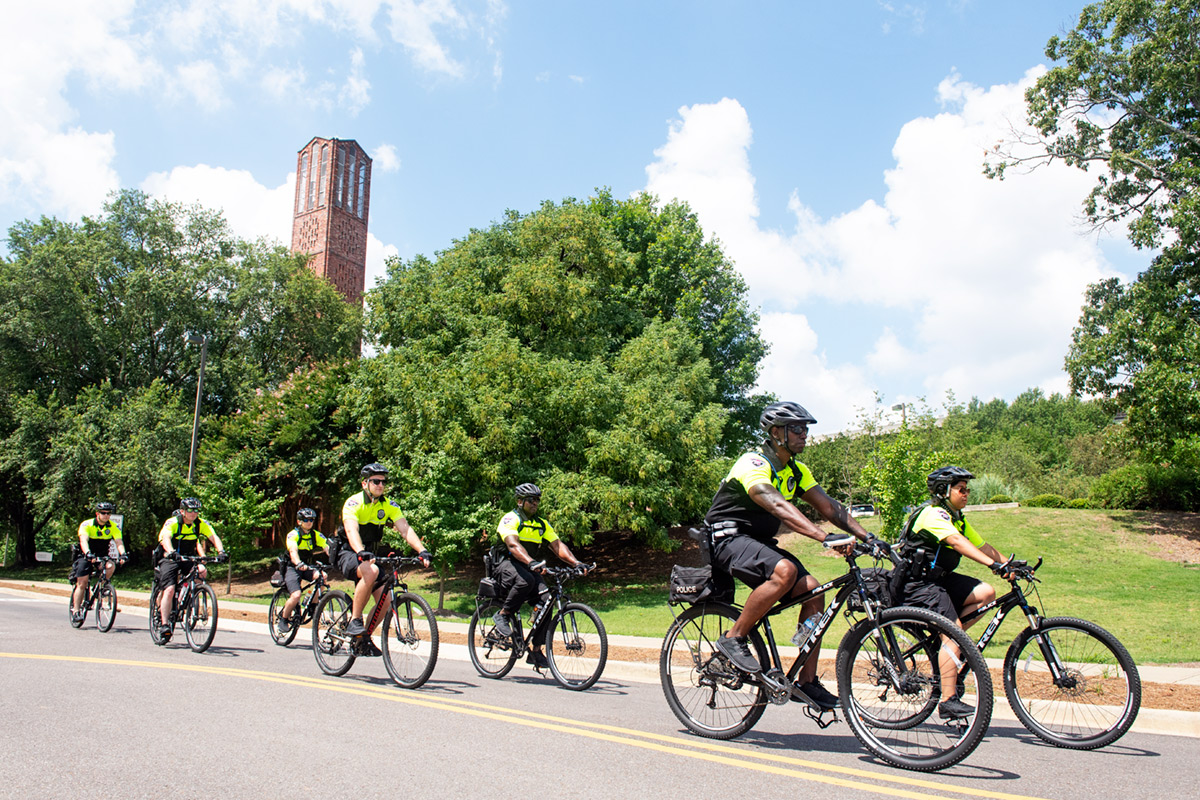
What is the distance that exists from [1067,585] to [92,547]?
934 inches

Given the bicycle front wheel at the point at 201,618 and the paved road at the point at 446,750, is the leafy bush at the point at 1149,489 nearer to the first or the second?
the paved road at the point at 446,750

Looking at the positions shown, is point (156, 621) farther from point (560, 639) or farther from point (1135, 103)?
point (1135, 103)

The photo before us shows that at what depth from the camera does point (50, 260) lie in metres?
35.7

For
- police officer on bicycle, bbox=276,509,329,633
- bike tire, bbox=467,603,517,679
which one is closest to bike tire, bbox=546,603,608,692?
bike tire, bbox=467,603,517,679

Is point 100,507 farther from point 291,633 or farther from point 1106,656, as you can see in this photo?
point 1106,656

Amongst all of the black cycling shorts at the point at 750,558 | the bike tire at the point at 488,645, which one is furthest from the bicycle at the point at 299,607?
the black cycling shorts at the point at 750,558

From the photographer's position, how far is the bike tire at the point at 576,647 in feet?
24.5

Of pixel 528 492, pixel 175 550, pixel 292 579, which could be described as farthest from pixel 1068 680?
pixel 175 550

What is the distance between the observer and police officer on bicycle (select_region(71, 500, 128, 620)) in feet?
39.7

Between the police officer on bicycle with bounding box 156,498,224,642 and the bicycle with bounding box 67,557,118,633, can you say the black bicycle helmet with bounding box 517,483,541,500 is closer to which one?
the police officer on bicycle with bounding box 156,498,224,642

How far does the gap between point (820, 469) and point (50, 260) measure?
3910 centimetres

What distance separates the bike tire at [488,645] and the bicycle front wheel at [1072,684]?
4.74 meters

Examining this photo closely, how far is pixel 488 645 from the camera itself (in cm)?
824

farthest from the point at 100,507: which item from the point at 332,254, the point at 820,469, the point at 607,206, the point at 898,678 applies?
the point at 332,254
